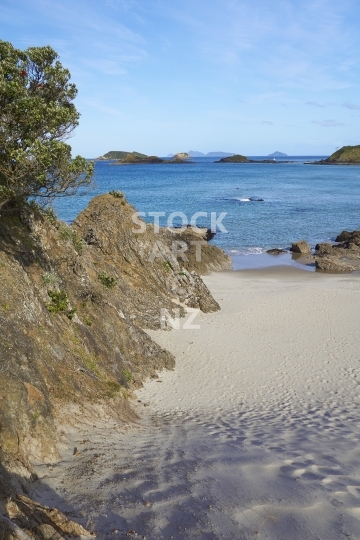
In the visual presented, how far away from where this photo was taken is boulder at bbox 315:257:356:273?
4019 centimetres

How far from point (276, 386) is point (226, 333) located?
6.00 metres

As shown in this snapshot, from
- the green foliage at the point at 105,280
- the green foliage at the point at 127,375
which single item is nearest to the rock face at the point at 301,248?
the green foliage at the point at 105,280

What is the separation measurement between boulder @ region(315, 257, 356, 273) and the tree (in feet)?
103

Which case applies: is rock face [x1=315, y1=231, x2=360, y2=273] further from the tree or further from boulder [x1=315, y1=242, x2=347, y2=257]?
the tree

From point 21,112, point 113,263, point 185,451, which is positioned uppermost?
point 21,112

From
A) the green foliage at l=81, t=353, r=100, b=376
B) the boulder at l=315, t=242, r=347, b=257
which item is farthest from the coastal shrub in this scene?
the boulder at l=315, t=242, r=347, b=257

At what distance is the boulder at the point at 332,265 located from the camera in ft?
132

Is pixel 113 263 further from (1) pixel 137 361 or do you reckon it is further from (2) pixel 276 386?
(2) pixel 276 386

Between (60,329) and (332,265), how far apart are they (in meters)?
31.6

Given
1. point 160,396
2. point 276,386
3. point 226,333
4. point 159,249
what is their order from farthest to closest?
point 159,249 < point 226,333 < point 276,386 < point 160,396

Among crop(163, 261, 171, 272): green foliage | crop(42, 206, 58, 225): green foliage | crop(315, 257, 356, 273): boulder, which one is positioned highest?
crop(42, 206, 58, 225): green foliage

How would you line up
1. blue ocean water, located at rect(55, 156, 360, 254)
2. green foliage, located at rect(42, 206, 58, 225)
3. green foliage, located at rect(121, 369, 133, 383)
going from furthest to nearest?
blue ocean water, located at rect(55, 156, 360, 254), green foliage, located at rect(42, 206, 58, 225), green foliage, located at rect(121, 369, 133, 383)

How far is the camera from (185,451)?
36.3ft

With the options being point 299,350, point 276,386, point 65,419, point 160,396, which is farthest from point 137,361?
point 299,350
